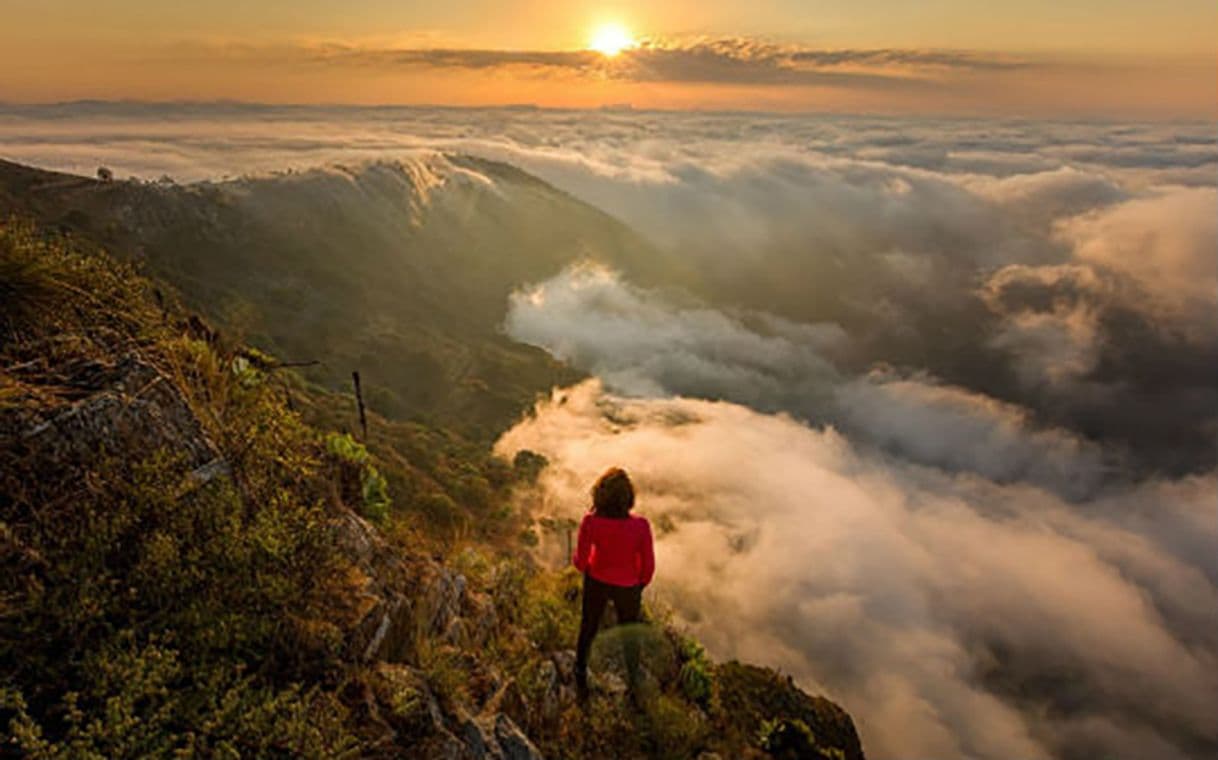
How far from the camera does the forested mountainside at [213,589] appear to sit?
3.44 metres

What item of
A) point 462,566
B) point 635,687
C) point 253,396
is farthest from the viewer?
point 462,566

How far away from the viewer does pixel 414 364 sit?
348 ft

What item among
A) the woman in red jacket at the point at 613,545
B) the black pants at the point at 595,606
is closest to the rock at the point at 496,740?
the black pants at the point at 595,606

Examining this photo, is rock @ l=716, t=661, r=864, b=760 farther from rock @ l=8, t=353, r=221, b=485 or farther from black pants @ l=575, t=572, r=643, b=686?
rock @ l=8, t=353, r=221, b=485

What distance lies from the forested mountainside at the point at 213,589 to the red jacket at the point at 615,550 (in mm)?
1434

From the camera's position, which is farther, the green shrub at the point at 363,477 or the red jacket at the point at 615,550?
the green shrub at the point at 363,477

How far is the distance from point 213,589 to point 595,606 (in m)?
4.22

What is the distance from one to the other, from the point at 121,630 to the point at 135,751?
0.71m

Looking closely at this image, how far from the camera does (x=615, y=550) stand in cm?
681

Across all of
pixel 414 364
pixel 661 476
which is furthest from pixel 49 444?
pixel 661 476

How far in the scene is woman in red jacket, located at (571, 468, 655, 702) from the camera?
6.71m

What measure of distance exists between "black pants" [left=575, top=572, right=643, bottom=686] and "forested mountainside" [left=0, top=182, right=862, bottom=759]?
43 centimetres

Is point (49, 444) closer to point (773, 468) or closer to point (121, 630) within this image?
point (121, 630)

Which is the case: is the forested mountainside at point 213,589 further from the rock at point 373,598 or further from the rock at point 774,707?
the rock at point 774,707
